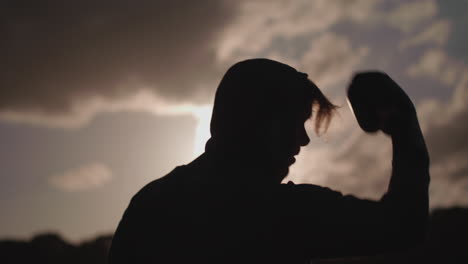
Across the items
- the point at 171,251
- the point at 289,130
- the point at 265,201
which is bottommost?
the point at 171,251

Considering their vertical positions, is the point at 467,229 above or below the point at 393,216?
above

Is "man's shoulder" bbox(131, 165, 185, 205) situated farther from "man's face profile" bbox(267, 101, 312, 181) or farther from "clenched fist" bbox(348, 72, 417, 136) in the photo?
"clenched fist" bbox(348, 72, 417, 136)

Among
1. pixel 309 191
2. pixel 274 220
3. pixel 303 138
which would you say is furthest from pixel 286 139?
pixel 274 220

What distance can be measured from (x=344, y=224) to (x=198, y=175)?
0.77 m

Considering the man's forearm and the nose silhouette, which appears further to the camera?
the nose silhouette

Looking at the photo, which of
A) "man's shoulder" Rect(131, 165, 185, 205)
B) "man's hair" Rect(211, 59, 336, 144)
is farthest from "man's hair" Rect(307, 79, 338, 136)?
"man's shoulder" Rect(131, 165, 185, 205)

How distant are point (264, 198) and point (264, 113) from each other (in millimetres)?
470

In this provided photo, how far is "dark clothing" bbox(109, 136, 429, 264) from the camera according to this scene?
2.25 m

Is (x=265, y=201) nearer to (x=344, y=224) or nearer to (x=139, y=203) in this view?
(x=344, y=224)

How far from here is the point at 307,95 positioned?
2.77 m

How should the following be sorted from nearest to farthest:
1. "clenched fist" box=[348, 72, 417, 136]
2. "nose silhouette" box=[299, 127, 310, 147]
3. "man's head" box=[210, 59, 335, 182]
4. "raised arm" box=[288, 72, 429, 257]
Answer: "raised arm" box=[288, 72, 429, 257]
"clenched fist" box=[348, 72, 417, 136]
"man's head" box=[210, 59, 335, 182]
"nose silhouette" box=[299, 127, 310, 147]

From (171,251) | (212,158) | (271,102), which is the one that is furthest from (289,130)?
(171,251)

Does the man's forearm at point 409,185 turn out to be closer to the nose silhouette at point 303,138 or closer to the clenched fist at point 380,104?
the clenched fist at point 380,104

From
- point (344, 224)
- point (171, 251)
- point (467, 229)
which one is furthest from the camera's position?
point (467, 229)
